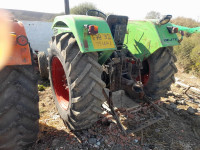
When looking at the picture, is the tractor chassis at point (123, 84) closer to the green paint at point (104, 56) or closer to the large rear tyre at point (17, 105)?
the green paint at point (104, 56)

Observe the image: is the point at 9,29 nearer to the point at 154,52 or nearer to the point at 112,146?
the point at 112,146

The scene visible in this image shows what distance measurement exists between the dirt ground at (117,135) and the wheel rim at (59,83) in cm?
39

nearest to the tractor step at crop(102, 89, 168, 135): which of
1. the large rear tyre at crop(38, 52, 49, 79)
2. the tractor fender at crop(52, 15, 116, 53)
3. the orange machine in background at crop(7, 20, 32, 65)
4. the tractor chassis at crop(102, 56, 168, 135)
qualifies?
the tractor chassis at crop(102, 56, 168, 135)

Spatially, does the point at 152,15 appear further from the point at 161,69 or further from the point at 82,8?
the point at 161,69

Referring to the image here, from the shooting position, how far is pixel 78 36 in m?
2.11

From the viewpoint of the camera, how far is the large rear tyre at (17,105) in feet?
5.74

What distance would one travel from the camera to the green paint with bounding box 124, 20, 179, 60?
2980mm

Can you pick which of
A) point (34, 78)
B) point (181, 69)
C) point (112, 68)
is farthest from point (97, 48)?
point (181, 69)

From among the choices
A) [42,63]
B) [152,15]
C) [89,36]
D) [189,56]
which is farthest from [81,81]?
[152,15]

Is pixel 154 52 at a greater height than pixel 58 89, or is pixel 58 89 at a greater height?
pixel 154 52

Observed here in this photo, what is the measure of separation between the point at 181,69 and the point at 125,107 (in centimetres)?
521

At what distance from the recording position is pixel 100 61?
8.82 feet

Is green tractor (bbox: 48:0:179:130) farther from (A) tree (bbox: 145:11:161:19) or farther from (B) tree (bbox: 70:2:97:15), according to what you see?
(A) tree (bbox: 145:11:161:19)

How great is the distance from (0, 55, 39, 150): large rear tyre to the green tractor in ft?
1.67
